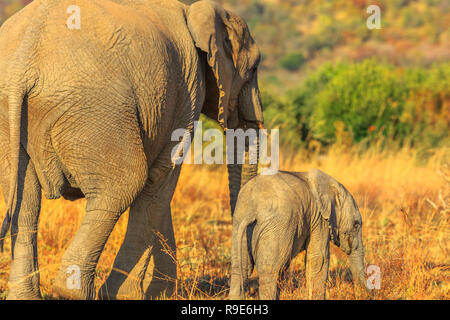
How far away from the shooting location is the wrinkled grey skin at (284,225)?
3895 millimetres

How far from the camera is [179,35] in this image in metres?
4.36

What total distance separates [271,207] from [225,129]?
1104mm

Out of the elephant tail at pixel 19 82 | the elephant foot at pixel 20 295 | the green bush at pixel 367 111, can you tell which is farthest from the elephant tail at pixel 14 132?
the green bush at pixel 367 111

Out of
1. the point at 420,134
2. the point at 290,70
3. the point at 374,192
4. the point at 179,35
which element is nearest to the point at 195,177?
the point at 374,192

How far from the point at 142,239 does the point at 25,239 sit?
1.00 metres

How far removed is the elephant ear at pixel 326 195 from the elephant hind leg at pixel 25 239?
166cm

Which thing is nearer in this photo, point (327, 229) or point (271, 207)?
point (271, 207)

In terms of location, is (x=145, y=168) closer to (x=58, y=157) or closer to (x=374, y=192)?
(x=58, y=157)

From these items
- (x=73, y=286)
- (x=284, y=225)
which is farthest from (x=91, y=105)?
(x=284, y=225)

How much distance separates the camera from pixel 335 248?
19.7 feet

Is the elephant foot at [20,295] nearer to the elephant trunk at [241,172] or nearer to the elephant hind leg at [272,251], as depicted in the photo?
the elephant hind leg at [272,251]

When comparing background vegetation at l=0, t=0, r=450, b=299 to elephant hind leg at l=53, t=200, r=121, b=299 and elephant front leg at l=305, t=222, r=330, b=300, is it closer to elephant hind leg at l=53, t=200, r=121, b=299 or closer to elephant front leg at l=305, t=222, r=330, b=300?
elephant front leg at l=305, t=222, r=330, b=300

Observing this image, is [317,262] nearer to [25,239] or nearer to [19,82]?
[25,239]
